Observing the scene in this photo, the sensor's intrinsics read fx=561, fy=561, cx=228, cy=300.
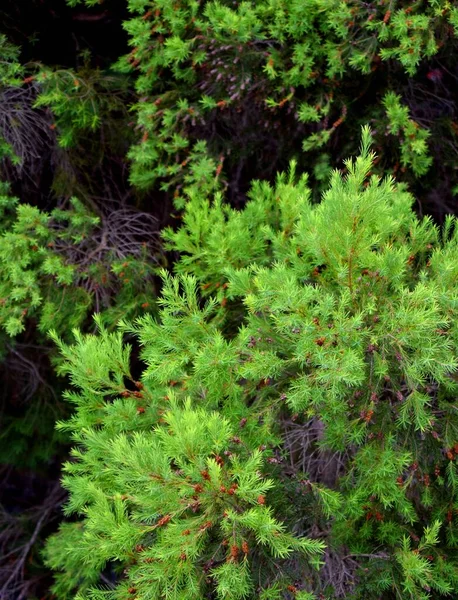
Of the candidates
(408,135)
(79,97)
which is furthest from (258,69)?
(79,97)

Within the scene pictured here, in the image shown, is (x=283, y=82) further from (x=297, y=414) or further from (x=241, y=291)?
(x=297, y=414)

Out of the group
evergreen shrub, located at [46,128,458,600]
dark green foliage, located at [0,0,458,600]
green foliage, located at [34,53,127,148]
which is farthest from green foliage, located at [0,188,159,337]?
evergreen shrub, located at [46,128,458,600]

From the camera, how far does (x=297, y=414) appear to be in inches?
89.1

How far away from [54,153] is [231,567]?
9.05 feet

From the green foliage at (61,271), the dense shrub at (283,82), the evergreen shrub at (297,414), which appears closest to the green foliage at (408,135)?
the dense shrub at (283,82)

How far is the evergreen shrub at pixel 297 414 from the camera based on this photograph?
191 cm

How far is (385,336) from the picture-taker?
2023 mm

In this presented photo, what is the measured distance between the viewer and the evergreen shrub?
1908mm

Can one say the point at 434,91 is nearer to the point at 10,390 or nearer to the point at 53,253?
the point at 53,253

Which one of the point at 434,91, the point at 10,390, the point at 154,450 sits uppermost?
the point at 434,91

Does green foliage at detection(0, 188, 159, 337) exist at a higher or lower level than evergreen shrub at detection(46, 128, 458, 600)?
lower

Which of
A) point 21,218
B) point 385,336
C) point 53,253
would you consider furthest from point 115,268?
point 385,336

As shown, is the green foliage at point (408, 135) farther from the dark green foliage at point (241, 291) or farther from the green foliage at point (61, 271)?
the green foliage at point (61, 271)

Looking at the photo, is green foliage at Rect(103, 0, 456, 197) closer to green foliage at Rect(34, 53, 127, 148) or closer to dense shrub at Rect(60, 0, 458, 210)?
dense shrub at Rect(60, 0, 458, 210)
